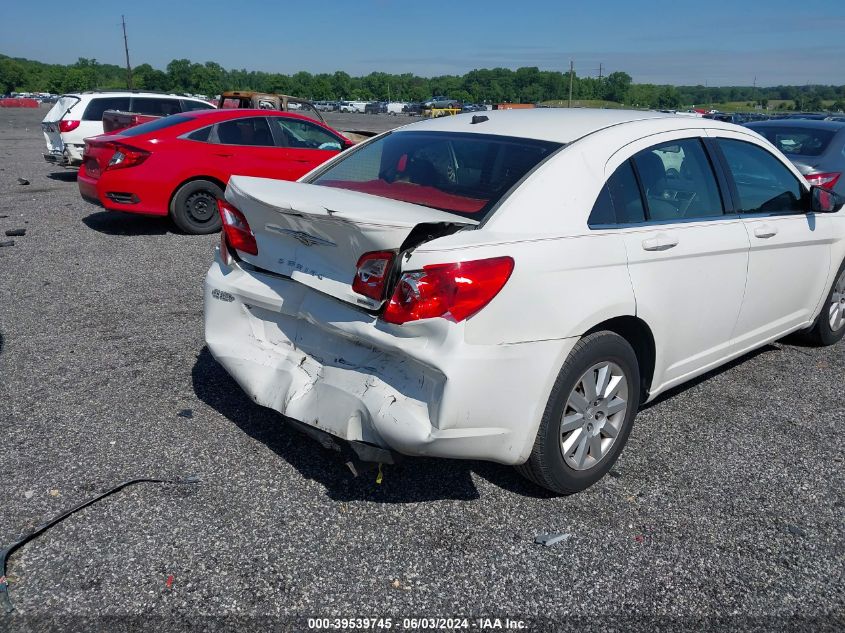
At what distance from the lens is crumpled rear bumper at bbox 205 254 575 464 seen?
280 centimetres

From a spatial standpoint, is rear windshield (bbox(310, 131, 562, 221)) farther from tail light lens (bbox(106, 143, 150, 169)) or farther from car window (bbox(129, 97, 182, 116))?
car window (bbox(129, 97, 182, 116))

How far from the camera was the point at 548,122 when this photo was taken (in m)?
3.83

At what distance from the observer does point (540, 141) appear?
3547mm

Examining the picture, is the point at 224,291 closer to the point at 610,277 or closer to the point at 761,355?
the point at 610,277

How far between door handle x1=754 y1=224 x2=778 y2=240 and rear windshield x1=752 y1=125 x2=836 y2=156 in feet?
16.8

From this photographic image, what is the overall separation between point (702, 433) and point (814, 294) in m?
1.65

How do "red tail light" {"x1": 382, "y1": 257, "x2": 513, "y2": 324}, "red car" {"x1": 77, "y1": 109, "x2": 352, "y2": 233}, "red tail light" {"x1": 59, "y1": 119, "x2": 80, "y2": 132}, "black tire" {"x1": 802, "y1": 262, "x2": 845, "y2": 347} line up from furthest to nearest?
1. "red tail light" {"x1": 59, "y1": 119, "x2": 80, "y2": 132}
2. "red car" {"x1": 77, "y1": 109, "x2": 352, "y2": 233}
3. "black tire" {"x1": 802, "y1": 262, "x2": 845, "y2": 347}
4. "red tail light" {"x1": 382, "y1": 257, "x2": 513, "y2": 324}

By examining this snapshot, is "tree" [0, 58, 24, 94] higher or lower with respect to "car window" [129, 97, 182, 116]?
higher

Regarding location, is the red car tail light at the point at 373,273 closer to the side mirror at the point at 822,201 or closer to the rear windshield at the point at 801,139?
the side mirror at the point at 822,201

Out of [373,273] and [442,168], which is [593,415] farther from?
[442,168]

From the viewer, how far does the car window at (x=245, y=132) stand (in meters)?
9.70

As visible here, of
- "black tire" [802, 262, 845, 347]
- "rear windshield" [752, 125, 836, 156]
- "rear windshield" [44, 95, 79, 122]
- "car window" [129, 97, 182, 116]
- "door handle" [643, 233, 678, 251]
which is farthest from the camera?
"car window" [129, 97, 182, 116]

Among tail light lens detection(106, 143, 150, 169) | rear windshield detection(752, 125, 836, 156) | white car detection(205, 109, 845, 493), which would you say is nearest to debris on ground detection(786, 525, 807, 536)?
white car detection(205, 109, 845, 493)

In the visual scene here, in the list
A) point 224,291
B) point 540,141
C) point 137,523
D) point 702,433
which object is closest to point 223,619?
point 137,523
